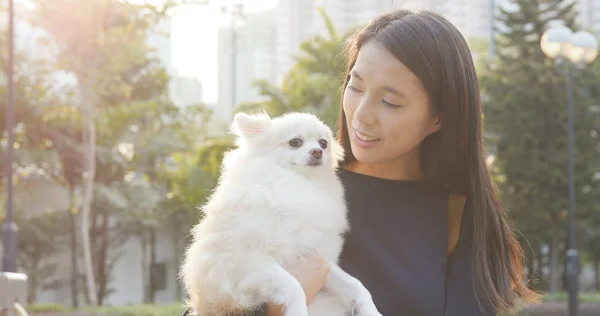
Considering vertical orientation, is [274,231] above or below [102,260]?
above

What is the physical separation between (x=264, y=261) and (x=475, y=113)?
979 mm

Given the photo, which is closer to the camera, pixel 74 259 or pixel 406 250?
pixel 406 250

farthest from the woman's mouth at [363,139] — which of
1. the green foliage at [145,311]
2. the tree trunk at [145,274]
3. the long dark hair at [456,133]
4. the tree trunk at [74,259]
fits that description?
the tree trunk at [145,274]

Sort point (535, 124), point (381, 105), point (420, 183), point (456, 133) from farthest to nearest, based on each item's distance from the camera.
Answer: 1. point (535, 124)
2. point (420, 183)
3. point (456, 133)
4. point (381, 105)

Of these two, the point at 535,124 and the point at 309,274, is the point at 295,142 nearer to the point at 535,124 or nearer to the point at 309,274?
the point at 309,274

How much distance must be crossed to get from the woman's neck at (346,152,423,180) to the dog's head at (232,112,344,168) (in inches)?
3.6

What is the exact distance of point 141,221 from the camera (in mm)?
25141

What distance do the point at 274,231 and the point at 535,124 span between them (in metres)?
24.7

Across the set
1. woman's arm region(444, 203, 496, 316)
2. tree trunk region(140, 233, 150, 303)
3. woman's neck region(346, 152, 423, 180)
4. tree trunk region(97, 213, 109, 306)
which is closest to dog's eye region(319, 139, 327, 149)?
woman's neck region(346, 152, 423, 180)

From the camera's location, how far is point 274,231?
2.56 metres

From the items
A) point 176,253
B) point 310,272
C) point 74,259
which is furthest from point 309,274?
point 176,253

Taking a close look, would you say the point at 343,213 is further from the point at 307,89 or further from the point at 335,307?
the point at 307,89

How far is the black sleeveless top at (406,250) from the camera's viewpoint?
9.00ft

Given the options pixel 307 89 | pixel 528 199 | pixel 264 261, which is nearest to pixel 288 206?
pixel 264 261
